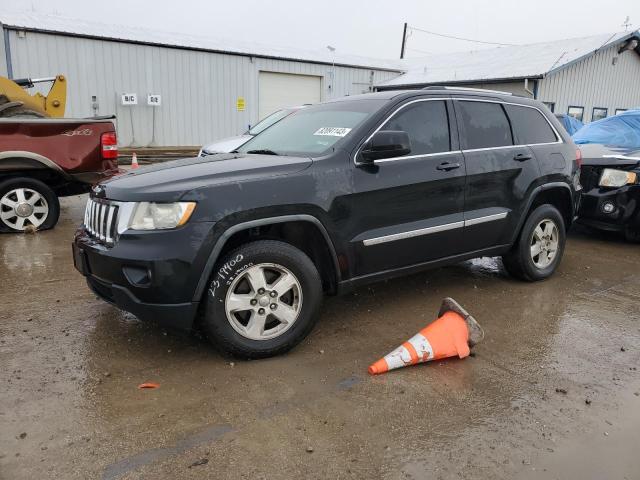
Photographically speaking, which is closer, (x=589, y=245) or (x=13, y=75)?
(x=589, y=245)

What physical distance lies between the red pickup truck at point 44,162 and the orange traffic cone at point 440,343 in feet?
16.9

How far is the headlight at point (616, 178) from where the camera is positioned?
261 inches

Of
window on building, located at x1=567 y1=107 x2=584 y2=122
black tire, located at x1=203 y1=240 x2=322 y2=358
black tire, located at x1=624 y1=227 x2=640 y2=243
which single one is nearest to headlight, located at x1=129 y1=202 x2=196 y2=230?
black tire, located at x1=203 y1=240 x2=322 y2=358

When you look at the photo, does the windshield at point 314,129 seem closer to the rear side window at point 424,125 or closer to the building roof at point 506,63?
the rear side window at point 424,125

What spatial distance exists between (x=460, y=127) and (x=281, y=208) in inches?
76.6

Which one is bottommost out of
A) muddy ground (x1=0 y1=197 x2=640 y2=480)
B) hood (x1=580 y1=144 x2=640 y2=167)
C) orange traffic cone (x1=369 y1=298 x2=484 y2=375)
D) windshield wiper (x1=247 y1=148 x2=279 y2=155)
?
muddy ground (x1=0 y1=197 x2=640 y2=480)

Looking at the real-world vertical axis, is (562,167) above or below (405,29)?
below

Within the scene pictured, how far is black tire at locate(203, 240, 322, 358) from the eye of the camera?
3.31 m

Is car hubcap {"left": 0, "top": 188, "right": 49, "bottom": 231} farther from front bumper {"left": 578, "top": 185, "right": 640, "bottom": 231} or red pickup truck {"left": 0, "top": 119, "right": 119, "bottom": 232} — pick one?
front bumper {"left": 578, "top": 185, "right": 640, "bottom": 231}

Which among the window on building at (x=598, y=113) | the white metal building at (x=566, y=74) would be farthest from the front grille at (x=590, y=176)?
the window on building at (x=598, y=113)

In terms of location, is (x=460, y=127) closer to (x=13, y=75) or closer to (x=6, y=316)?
(x=6, y=316)

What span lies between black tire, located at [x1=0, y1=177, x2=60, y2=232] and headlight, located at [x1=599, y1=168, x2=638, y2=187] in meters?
7.12

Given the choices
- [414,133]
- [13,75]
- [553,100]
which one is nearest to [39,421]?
[414,133]

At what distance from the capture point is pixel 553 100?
Result: 20.3 meters
